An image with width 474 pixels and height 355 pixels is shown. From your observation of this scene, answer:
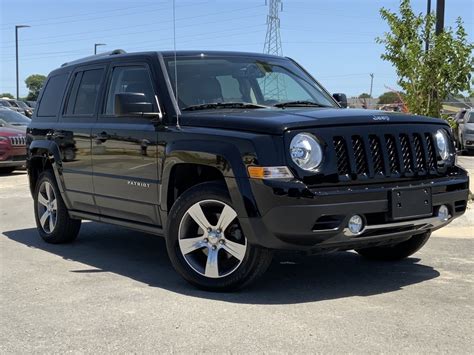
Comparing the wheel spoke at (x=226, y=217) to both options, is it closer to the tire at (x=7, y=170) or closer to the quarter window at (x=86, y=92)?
the quarter window at (x=86, y=92)

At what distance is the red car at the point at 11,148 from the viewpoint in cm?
1445

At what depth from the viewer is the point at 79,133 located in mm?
6379

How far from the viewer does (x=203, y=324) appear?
4.21m

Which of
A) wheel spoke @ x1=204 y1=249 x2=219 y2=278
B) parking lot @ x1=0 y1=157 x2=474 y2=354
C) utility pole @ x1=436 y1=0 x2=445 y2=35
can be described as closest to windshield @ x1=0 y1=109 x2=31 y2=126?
utility pole @ x1=436 y1=0 x2=445 y2=35

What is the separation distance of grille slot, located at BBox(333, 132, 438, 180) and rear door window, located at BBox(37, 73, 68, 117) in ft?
12.2

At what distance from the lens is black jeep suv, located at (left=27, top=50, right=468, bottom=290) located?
4.48 meters

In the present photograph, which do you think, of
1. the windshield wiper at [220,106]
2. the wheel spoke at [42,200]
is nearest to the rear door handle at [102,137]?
the windshield wiper at [220,106]

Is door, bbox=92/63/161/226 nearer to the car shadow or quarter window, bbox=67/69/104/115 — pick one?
quarter window, bbox=67/69/104/115

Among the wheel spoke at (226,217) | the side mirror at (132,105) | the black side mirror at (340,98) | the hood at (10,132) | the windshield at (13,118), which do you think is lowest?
the wheel spoke at (226,217)

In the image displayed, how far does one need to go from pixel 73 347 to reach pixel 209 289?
1.36m

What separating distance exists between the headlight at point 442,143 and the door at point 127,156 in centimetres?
233

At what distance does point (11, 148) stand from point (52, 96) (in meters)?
7.81

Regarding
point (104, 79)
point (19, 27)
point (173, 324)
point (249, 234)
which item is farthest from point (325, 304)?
point (19, 27)

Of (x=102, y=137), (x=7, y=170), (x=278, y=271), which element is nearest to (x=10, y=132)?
(x=7, y=170)
